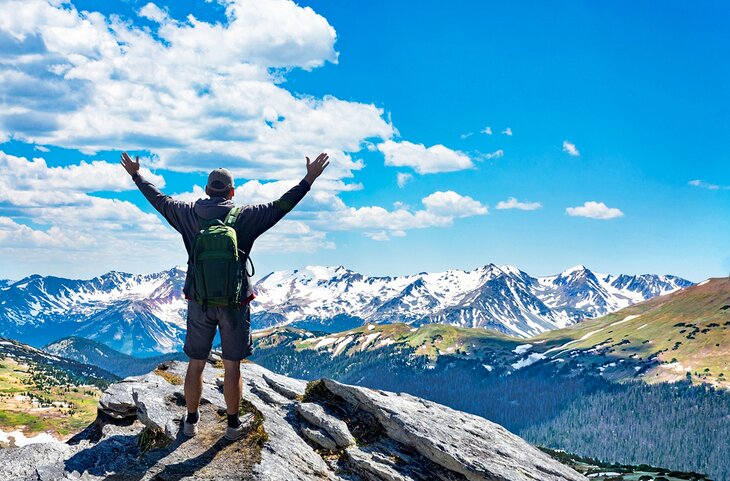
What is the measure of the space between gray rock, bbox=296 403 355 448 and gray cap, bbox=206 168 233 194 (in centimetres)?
792

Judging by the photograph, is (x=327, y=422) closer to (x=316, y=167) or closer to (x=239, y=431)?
(x=239, y=431)

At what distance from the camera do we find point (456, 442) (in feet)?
59.9

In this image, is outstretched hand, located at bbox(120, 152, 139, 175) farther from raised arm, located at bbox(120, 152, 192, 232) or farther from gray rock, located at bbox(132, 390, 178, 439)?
gray rock, located at bbox(132, 390, 178, 439)

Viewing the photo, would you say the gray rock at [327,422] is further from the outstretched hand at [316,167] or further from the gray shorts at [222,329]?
the outstretched hand at [316,167]

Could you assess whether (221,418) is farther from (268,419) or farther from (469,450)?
(469,450)

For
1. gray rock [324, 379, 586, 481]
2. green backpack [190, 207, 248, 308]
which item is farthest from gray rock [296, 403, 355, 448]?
green backpack [190, 207, 248, 308]

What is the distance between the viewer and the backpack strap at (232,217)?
50.6 feet

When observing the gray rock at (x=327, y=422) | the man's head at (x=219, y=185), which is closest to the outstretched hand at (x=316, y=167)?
the man's head at (x=219, y=185)

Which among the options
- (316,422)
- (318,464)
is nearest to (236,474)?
(318,464)

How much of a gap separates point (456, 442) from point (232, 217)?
32.5 feet

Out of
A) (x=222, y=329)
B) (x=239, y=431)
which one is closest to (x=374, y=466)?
(x=239, y=431)

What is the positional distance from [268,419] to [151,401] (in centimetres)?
428

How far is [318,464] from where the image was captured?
1655 cm

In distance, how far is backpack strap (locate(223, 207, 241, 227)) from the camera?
15435mm
